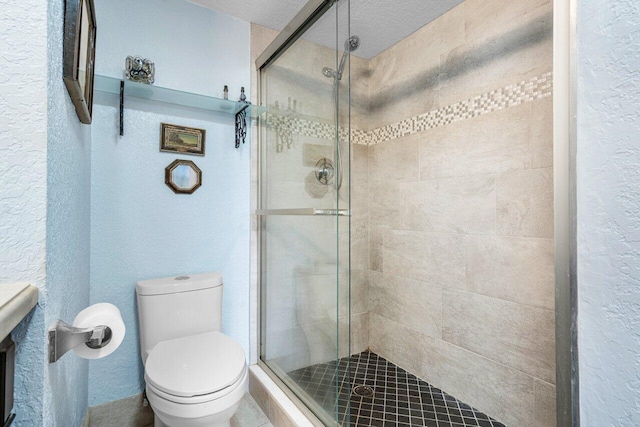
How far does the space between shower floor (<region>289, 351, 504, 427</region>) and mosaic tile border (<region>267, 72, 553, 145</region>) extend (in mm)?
1097

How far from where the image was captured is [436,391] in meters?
1.92

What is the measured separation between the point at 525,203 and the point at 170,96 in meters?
1.96

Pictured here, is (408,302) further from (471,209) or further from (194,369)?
(194,369)

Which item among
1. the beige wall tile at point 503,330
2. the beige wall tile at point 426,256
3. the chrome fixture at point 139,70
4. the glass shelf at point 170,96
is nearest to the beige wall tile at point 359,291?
the beige wall tile at point 426,256

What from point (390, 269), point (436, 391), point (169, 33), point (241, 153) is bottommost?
point (436, 391)

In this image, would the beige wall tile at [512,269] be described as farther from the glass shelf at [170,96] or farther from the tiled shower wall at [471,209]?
the glass shelf at [170,96]

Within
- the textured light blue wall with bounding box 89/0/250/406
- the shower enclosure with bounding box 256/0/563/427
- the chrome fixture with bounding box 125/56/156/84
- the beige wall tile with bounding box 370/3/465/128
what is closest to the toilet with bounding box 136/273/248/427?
the textured light blue wall with bounding box 89/0/250/406

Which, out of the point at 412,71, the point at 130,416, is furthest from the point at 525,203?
the point at 130,416

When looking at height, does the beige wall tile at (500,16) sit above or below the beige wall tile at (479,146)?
above

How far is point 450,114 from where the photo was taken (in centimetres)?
192

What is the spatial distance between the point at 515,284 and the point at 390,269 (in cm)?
88

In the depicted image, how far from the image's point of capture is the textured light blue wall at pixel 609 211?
550 mm

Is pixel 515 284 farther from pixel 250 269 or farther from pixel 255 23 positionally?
pixel 255 23

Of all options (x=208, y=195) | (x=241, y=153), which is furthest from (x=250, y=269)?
(x=241, y=153)
